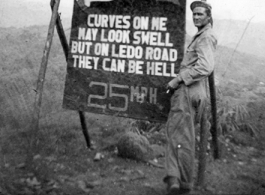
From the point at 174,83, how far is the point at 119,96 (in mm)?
793

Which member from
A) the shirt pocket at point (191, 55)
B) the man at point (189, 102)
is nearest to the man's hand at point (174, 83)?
the man at point (189, 102)

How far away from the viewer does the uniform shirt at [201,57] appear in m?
2.94

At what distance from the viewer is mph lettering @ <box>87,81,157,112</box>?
3504 mm

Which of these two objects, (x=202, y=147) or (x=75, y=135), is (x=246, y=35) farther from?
(x=202, y=147)

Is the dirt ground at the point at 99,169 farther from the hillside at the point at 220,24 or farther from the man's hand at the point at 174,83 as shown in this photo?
the hillside at the point at 220,24

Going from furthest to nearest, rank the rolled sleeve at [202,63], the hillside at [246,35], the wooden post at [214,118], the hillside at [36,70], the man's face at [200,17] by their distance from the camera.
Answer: the hillside at [246,35] → the hillside at [36,70] → the wooden post at [214,118] → the man's face at [200,17] → the rolled sleeve at [202,63]

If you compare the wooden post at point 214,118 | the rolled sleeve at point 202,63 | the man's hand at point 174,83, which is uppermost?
the rolled sleeve at point 202,63

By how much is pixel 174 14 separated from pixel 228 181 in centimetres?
212

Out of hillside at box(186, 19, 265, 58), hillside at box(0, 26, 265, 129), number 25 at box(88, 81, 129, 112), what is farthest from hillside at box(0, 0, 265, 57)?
number 25 at box(88, 81, 129, 112)

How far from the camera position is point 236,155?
445 cm

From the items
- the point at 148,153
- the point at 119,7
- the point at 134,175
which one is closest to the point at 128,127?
the point at 148,153

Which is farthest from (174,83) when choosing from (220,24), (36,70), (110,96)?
(220,24)

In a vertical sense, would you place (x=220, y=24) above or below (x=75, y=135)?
above

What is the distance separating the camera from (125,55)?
11.7 feet
